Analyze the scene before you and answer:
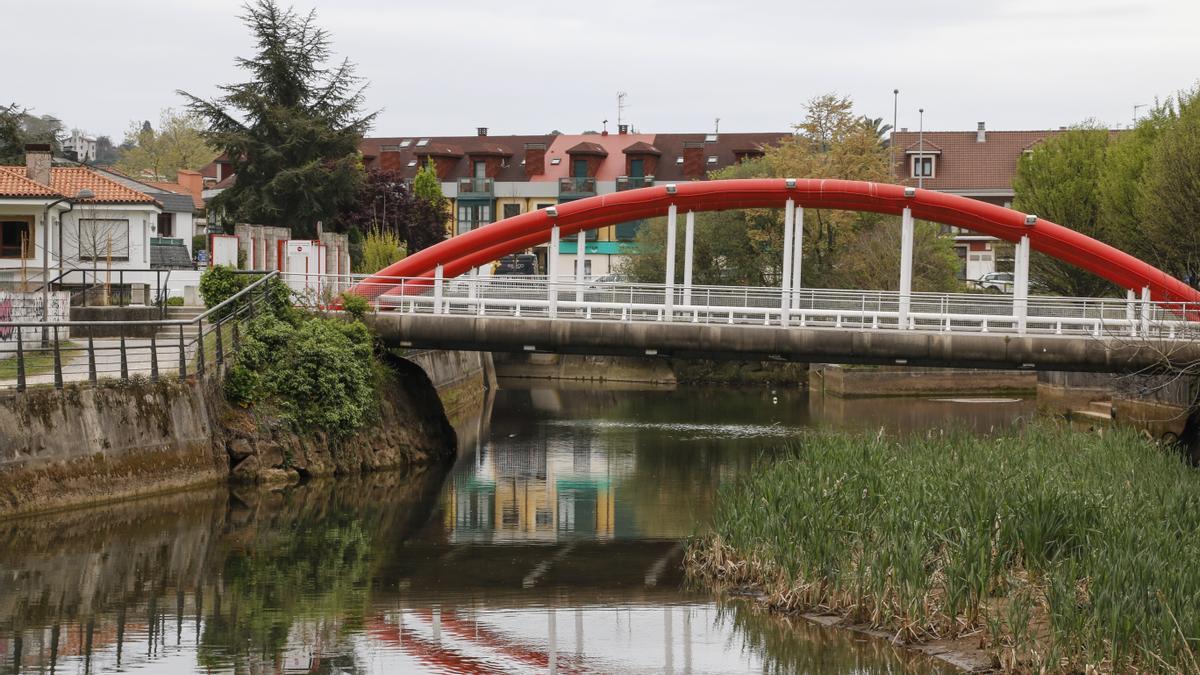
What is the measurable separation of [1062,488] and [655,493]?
44.1 ft

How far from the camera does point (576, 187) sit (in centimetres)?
8750

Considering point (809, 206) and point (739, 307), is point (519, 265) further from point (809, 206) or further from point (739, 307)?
point (739, 307)

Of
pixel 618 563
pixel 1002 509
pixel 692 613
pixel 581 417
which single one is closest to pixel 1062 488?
pixel 1002 509

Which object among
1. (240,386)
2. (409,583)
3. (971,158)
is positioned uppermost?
(971,158)

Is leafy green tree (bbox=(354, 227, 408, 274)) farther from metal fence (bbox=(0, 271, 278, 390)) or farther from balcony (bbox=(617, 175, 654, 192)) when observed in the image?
balcony (bbox=(617, 175, 654, 192))

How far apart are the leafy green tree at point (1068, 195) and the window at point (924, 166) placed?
85.8 ft

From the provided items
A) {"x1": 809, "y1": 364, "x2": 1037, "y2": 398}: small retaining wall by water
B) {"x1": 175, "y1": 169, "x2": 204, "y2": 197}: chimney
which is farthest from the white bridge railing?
{"x1": 175, "y1": 169, "x2": 204, "y2": 197}: chimney

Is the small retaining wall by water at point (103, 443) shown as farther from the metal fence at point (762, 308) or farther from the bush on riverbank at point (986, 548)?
the bush on riverbank at point (986, 548)

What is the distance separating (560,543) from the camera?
2733 centimetres

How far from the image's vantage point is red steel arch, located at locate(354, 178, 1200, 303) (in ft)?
124

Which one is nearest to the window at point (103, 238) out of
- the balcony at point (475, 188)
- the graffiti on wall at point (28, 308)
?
the graffiti on wall at point (28, 308)

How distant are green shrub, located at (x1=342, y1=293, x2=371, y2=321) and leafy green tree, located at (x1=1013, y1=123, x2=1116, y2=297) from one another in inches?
1252

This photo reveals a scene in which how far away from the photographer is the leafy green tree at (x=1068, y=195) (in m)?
59.2

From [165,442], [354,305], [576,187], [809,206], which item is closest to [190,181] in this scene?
[576,187]
